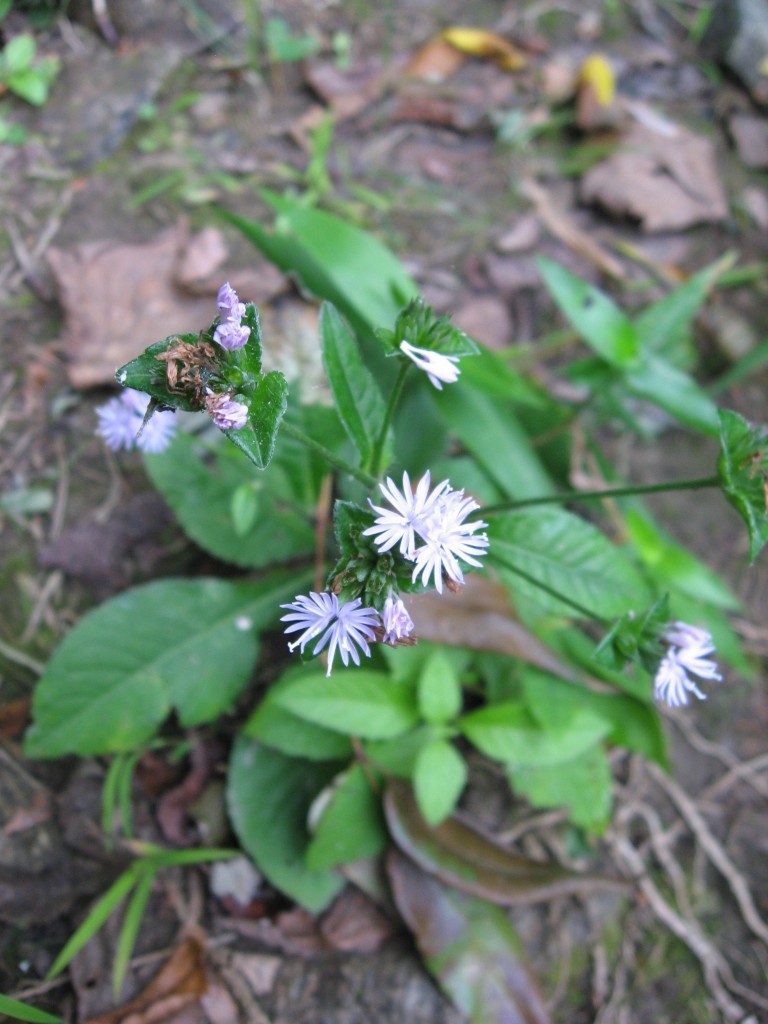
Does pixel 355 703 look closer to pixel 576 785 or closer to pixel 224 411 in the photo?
pixel 576 785

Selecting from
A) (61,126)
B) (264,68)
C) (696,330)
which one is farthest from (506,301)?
(61,126)

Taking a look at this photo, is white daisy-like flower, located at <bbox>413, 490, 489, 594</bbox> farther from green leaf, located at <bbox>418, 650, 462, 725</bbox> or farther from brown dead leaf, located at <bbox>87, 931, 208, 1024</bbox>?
brown dead leaf, located at <bbox>87, 931, 208, 1024</bbox>

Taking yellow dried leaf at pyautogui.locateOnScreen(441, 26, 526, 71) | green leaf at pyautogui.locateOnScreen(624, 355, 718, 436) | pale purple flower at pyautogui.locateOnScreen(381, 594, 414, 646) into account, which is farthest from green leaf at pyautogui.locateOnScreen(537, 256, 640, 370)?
pale purple flower at pyautogui.locateOnScreen(381, 594, 414, 646)

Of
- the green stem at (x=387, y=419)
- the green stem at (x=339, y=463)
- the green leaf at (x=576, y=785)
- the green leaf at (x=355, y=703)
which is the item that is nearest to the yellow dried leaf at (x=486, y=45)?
the green stem at (x=387, y=419)

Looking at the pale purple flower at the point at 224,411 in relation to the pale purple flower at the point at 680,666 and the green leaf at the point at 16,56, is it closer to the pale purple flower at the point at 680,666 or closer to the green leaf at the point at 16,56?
the pale purple flower at the point at 680,666

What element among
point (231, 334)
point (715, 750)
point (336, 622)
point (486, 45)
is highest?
point (231, 334)

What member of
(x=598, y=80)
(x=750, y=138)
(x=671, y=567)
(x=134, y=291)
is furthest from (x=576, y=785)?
(x=750, y=138)

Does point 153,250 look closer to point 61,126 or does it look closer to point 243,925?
point 61,126
